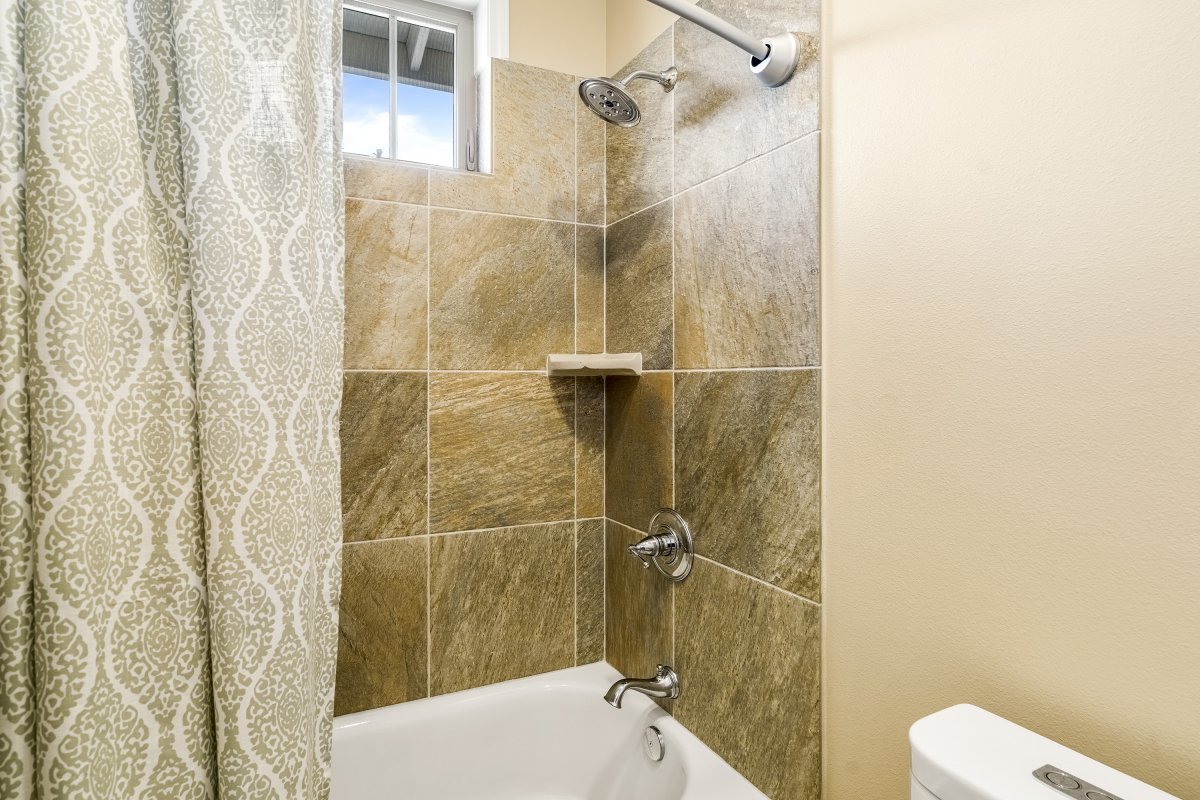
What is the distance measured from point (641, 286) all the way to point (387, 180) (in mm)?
660

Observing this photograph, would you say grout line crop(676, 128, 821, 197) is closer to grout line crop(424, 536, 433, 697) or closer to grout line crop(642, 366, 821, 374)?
grout line crop(642, 366, 821, 374)

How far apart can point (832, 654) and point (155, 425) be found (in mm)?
1034

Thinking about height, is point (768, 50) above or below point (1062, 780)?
above

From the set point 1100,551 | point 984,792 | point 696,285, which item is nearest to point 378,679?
point 696,285

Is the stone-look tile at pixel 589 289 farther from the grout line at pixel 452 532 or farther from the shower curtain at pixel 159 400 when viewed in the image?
the shower curtain at pixel 159 400

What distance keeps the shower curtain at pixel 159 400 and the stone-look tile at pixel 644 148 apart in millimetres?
835

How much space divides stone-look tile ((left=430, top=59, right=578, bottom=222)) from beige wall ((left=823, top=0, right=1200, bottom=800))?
80 centimetres

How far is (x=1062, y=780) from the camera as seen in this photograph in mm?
604

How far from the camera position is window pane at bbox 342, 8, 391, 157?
157 centimetres

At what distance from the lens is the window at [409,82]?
1586mm

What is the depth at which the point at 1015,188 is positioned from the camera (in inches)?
30.0

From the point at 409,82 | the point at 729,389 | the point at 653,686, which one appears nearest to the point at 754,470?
the point at 729,389

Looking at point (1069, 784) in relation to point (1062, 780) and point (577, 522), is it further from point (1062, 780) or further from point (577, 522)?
point (577, 522)

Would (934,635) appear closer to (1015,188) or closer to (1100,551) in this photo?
(1100,551)
